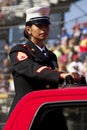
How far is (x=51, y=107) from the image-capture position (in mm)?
2656

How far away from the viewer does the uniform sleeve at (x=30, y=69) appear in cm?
300

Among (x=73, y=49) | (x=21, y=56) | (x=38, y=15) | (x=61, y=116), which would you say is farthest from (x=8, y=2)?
(x=61, y=116)

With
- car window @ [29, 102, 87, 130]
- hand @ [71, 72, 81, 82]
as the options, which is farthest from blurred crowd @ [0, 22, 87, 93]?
car window @ [29, 102, 87, 130]

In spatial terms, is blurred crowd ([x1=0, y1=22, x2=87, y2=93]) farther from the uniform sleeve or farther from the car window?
the car window

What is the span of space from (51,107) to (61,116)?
11 centimetres

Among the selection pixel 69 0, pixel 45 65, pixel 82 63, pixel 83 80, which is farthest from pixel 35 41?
pixel 69 0

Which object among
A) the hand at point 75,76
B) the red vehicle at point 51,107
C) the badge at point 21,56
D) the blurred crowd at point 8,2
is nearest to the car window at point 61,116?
the red vehicle at point 51,107

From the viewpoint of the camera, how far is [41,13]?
11.4 ft

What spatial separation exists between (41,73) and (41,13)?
0.58 m

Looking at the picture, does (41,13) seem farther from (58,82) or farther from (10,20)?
(10,20)

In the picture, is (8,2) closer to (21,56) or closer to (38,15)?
(38,15)

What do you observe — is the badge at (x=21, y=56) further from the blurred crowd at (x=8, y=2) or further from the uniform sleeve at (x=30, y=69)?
the blurred crowd at (x=8, y=2)

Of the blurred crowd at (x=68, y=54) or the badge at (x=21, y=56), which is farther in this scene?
the blurred crowd at (x=68, y=54)

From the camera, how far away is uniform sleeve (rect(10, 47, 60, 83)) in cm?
300
